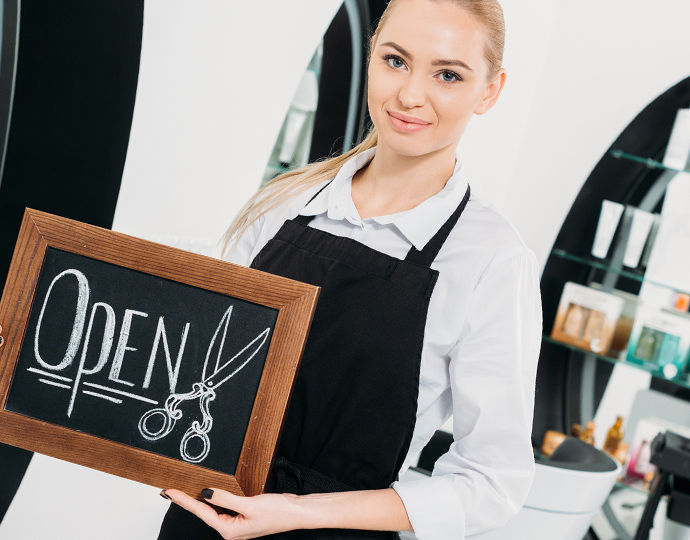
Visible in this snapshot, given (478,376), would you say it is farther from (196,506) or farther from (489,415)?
(196,506)

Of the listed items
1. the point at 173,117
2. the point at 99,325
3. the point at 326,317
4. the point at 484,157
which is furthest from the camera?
the point at 484,157

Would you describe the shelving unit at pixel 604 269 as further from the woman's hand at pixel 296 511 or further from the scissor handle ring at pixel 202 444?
the scissor handle ring at pixel 202 444

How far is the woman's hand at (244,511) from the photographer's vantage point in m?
1.13

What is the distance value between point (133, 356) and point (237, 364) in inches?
6.2

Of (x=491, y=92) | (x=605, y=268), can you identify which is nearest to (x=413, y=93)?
(x=491, y=92)

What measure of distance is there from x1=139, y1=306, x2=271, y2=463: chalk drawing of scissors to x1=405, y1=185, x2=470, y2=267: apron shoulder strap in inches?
12.3

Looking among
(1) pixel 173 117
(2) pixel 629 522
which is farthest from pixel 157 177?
(2) pixel 629 522

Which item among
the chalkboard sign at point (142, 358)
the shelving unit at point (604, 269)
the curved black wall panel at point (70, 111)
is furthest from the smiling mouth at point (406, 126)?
the shelving unit at point (604, 269)

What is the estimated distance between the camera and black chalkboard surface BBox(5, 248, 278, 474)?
1172 millimetres

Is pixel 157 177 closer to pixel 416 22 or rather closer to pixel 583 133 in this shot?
pixel 416 22

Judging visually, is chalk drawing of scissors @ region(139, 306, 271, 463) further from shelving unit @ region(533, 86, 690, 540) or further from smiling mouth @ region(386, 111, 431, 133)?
shelving unit @ region(533, 86, 690, 540)

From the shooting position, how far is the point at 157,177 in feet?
6.77

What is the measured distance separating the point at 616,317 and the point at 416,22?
9.08 feet

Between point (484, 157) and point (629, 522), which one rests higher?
point (484, 157)
